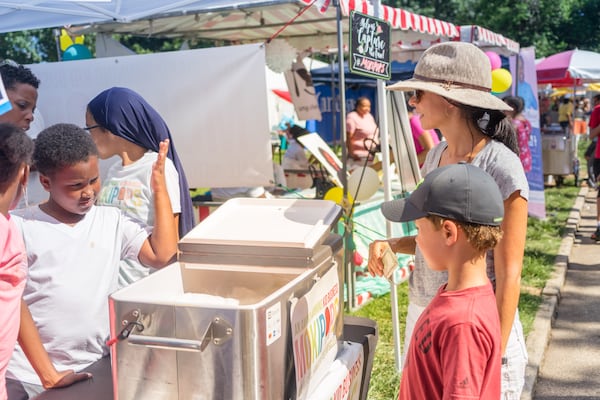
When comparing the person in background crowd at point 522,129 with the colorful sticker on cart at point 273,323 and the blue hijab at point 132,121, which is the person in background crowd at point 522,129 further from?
the colorful sticker on cart at point 273,323

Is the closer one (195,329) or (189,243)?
(195,329)

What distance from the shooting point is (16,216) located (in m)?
2.07

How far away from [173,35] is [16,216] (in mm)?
6946

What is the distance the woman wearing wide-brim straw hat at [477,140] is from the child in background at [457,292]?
26 centimetres

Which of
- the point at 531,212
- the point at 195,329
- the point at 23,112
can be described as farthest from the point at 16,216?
the point at 531,212

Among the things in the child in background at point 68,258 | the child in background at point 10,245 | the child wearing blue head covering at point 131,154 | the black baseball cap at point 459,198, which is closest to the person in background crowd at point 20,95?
the child wearing blue head covering at point 131,154

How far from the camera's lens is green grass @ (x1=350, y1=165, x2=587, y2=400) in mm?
4047

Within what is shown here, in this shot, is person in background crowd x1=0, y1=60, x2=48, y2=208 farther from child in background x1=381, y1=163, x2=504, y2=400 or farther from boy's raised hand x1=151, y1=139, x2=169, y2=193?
child in background x1=381, y1=163, x2=504, y2=400

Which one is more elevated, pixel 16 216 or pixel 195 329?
pixel 16 216

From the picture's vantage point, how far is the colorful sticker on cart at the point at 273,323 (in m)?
1.51

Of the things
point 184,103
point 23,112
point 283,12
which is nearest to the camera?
point 23,112

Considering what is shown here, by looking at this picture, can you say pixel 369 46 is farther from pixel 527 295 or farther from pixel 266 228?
pixel 527 295

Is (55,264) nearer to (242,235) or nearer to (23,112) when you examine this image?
(242,235)

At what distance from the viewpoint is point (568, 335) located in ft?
17.0
